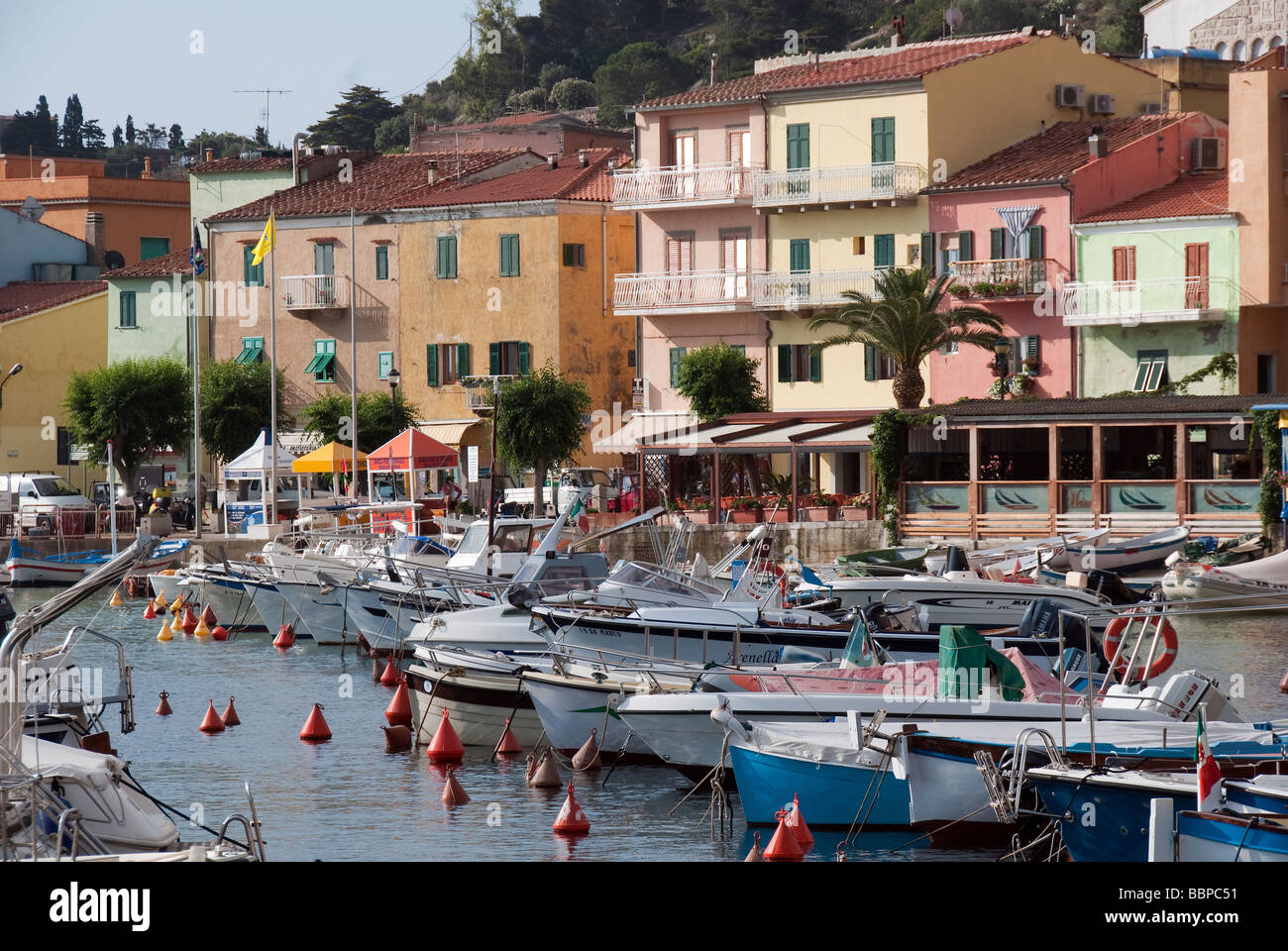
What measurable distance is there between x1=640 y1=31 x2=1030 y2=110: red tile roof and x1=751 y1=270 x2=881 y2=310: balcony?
5.50 metres

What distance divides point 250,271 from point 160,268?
4464 millimetres

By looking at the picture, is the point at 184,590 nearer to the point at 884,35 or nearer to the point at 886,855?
the point at 886,855

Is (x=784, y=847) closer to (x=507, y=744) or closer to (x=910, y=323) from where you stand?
(x=507, y=744)

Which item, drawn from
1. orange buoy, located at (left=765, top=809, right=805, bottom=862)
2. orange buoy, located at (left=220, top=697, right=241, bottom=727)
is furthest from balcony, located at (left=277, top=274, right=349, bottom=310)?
orange buoy, located at (left=765, top=809, right=805, bottom=862)

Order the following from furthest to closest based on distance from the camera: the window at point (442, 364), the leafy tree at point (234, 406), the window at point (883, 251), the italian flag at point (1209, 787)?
1. the leafy tree at point (234, 406)
2. the window at point (442, 364)
3. the window at point (883, 251)
4. the italian flag at point (1209, 787)

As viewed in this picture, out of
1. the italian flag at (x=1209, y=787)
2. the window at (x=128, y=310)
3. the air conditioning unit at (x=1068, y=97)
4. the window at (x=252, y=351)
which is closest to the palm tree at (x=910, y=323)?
the air conditioning unit at (x=1068, y=97)

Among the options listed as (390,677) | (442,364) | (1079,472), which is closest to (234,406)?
(442,364)

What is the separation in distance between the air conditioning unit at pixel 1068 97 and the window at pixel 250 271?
2827cm

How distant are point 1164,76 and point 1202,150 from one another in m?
7.05

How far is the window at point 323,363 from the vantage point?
213ft

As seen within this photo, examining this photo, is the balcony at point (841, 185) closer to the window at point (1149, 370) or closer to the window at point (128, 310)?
the window at point (1149, 370)

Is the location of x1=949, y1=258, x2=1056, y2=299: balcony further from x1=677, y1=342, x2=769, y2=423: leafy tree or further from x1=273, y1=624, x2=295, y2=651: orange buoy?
x1=273, y1=624, x2=295, y2=651: orange buoy

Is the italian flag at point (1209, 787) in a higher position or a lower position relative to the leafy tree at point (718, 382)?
lower

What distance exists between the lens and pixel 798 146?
56125 millimetres
